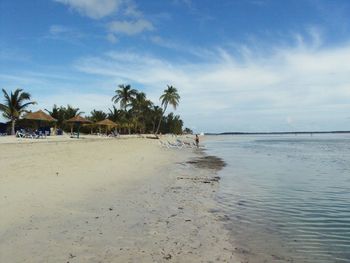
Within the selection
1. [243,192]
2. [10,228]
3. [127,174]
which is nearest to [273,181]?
[243,192]

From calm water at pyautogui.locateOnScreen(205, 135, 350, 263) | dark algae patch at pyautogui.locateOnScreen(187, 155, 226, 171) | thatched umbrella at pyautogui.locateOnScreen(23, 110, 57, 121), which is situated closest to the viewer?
calm water at pyautogui.locateOnScreen(205, 135, 350, 263)

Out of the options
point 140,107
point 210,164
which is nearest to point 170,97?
point 140,107

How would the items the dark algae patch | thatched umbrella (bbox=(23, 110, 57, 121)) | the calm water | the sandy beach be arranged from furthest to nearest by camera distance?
thatched umbrella (bbox=(23, 110, 57, 121)) → the dark algae patch → the calm water → the sandy beach

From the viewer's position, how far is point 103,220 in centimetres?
769

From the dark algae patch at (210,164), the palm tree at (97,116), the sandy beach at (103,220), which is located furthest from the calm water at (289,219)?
the palm tree at (97,116)

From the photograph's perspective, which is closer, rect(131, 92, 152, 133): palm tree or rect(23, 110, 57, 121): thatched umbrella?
rect(23, 110, 57, 121): thatched umbrella

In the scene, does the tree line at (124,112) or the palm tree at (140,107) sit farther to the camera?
the palm tree at (140,107)

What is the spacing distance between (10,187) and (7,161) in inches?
196

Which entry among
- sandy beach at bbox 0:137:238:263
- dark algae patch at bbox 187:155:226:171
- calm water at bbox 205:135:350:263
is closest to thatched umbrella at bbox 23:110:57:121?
dark algae patch at bbox 187:155:226:171

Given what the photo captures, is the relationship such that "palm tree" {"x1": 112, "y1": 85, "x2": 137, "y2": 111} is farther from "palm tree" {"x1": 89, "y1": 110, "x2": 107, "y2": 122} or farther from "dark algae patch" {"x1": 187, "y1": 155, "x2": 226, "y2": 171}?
"dark algae patch" {"x1": 187, "y1": 155, "x2": 226, "y2": 171}

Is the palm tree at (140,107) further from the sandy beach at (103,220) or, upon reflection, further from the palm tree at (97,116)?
the sandy beach at (103,220)

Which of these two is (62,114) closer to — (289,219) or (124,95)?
(124,95)

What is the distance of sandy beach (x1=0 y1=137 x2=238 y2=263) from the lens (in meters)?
5.71

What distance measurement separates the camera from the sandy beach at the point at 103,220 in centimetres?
571
